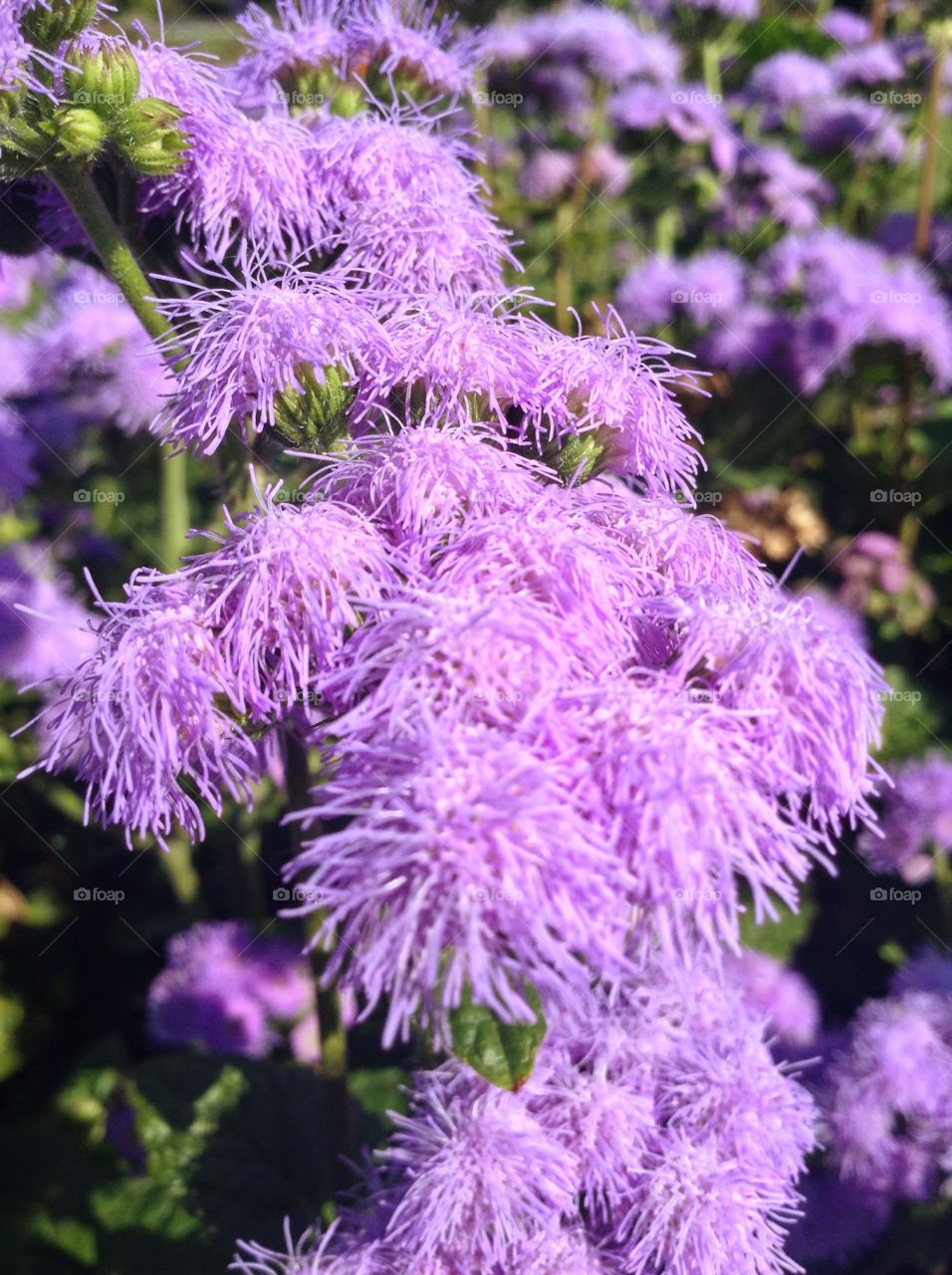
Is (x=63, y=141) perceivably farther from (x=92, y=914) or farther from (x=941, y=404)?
(x=941, y=404)

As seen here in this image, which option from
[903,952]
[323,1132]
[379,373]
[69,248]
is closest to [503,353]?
[379,373]

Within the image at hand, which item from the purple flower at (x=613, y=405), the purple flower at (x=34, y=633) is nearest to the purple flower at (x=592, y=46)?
the purple flower at (x=34, y=633)

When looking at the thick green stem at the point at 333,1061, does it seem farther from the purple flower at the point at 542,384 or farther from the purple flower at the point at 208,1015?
the purple flower at the point at 208,1015

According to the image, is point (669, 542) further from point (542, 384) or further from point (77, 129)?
point (77, 129)

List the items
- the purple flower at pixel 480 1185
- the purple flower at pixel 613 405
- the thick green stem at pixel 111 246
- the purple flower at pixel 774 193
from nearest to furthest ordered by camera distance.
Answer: the purple flower at pixel 480 1185 < the purple flower at pixel 613 405 < the thick green stem at pixel 111 246 < the purple flower at pixel 774 193

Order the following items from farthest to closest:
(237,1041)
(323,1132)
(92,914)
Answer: (92,914) → (237,1041) → (323,1132)

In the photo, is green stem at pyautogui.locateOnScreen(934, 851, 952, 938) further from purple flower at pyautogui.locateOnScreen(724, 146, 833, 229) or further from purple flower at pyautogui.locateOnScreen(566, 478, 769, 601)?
purple flower at pyautogui.locateOnScreen(724, 146, 833, 229)
